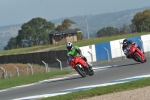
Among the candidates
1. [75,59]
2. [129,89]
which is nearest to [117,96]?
[129,89]

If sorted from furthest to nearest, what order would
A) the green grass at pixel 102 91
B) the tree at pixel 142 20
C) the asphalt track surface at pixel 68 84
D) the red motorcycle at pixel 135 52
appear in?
1. the tree at pixel 142 20
2. the red motorcycle at pixel 135 52
3. the asphalt track surface at pixel 68 84
4. the green grass at pixel 102 91

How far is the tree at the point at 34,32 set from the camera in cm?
12775

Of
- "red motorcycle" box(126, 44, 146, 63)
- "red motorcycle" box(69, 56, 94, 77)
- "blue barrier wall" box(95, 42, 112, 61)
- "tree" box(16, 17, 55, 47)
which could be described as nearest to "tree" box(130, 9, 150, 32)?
"tree" box(16, 17, 55, 47)

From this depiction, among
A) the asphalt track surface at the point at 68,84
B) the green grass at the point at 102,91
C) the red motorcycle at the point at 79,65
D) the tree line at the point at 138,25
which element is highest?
the tree line at the point at 138,25

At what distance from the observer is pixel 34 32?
12925 cm

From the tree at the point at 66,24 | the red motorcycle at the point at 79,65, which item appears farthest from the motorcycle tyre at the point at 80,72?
the tree at the point at 66,24

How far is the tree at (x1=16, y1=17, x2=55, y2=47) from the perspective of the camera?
128m

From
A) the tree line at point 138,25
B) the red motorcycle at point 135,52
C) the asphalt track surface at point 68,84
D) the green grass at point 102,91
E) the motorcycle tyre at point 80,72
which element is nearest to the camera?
the green grass at point 102,91

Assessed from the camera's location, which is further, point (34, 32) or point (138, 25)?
point (34, 32)

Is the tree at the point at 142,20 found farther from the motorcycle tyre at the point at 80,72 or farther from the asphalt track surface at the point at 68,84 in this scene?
the asphalt track surface at the point at 68,84

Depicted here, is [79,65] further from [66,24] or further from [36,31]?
[36,31]

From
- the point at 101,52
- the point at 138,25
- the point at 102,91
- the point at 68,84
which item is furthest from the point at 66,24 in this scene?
the point at 102,91

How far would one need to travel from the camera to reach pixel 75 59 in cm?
2028

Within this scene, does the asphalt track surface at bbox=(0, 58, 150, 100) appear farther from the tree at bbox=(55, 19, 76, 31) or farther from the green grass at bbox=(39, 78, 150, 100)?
the tree at bbox=(55, 19, 76, 31)
